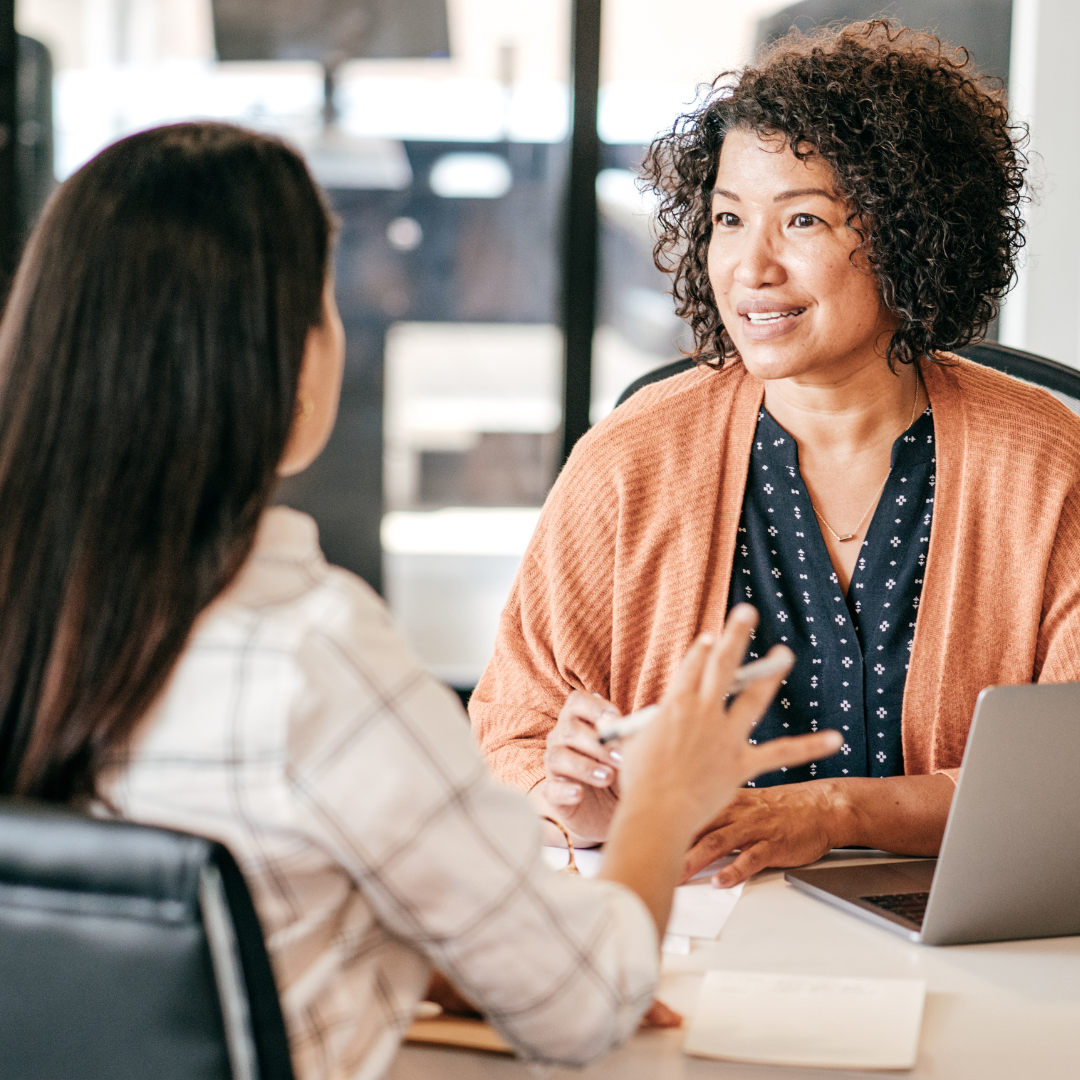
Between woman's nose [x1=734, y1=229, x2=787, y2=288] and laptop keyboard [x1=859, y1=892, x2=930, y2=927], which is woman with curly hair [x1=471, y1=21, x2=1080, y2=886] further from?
laptop keyboard [x1=859, y1=892, x2=930, y2=927]

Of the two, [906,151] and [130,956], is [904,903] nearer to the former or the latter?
[130,956]

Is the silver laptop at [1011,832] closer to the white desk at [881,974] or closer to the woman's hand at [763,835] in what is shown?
the white desk at [881,974]

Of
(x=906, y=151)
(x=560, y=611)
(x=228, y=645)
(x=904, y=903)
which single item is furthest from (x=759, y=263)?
(x=228, y=645)

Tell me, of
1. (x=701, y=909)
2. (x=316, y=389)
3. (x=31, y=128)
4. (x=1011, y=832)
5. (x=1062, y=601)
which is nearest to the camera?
(x=316, y=389)

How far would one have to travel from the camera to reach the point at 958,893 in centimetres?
106

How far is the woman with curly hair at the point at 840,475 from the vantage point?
1.53 m

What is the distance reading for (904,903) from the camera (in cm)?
118

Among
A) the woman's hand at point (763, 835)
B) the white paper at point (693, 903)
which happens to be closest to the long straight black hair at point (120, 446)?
the white paper at point (693, 903)

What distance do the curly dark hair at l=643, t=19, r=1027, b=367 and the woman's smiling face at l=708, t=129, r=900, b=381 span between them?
0.02m

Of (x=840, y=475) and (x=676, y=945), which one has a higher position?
(x=840, y=475)

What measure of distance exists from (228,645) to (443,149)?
10.5 ft

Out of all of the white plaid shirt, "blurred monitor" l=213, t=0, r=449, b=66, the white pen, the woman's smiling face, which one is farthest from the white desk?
"blurred monitor" l=213, t=0, r=449, b=66

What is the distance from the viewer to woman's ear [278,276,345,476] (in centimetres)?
81

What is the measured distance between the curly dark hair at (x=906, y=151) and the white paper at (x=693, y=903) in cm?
75
